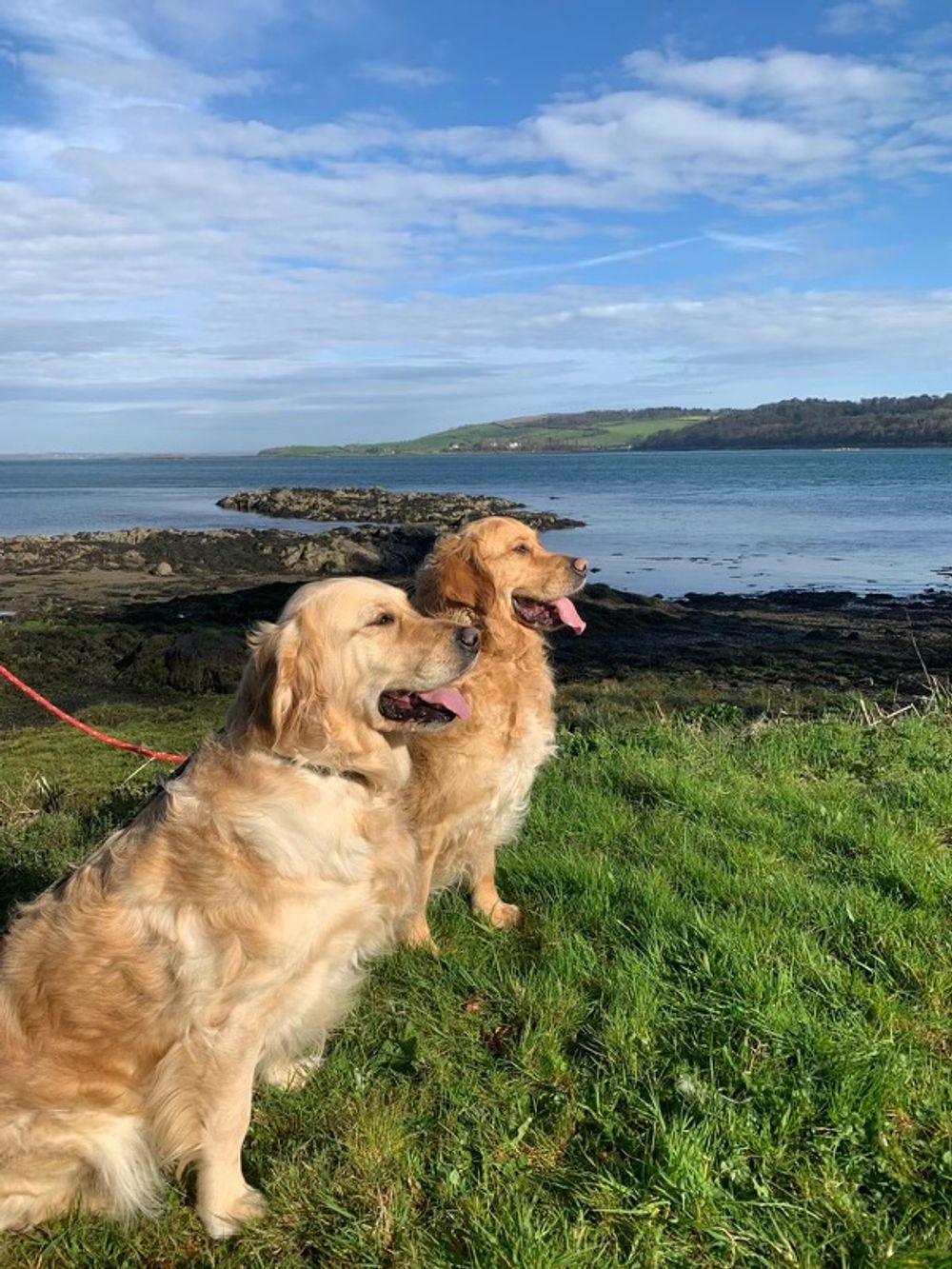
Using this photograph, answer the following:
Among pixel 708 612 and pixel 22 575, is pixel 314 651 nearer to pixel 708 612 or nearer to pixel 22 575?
pixel 708 612

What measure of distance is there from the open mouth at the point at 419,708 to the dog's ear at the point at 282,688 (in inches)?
15.9

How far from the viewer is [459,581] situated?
5410 millimetres

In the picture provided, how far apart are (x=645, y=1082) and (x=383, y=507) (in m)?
46.9

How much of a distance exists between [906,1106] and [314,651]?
8.15 ft

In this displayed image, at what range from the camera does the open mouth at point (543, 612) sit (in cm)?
556

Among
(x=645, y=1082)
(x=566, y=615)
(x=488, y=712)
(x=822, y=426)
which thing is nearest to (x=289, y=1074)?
(x=645, y=1082)

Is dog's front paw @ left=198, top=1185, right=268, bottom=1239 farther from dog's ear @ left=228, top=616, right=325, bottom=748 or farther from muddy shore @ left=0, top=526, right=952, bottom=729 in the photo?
muddy shore @ left=0, top=526, right=952, bottom=729

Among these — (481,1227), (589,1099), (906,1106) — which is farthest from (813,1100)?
(481,1227)

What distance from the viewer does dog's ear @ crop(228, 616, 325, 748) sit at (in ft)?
11.3

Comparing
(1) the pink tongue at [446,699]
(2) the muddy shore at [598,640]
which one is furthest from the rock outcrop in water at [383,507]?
(1) the pink tongue at [446,699]

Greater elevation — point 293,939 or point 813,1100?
point 293,939

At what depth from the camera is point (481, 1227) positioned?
2742 millimetres

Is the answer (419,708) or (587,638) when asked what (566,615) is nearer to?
(419,708)

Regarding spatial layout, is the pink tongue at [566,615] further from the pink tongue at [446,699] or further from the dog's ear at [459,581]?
the pink tongue at [446,699]
